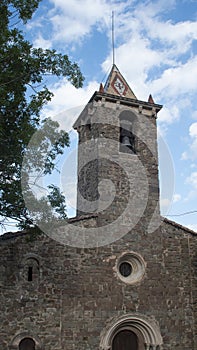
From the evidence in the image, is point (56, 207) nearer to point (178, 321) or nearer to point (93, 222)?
point (93, 222)

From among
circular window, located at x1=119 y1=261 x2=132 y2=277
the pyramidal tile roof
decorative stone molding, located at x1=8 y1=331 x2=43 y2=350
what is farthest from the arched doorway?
the pyramidal tile roof

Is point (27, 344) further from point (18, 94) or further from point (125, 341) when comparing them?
point (18, 94)

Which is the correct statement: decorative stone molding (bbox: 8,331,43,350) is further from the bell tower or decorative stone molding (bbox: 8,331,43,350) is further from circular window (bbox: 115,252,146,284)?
the bell tower

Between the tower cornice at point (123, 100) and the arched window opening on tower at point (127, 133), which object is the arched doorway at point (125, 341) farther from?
the tower cornice at point (123, 100)

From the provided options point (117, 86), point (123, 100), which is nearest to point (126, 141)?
point (123, 100)

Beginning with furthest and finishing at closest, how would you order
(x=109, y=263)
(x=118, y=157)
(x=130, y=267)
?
1. (x=118, y=157)
2. (x=130, y=267)
3. (x=109, y=263)

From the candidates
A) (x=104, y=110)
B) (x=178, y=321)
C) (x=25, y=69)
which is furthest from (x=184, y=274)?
(x=25, y=69)

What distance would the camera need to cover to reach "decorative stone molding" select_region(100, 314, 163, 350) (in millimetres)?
12898

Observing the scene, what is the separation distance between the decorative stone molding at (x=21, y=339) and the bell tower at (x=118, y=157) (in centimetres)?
434

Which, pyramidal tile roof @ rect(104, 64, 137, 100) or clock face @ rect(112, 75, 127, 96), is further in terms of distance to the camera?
clock face @ rect(112, 75, 127, 96)

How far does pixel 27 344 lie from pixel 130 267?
4.30 m

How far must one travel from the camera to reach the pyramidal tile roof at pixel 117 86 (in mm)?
16703

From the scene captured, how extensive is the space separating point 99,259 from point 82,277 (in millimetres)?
857

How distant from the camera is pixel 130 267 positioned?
555 inches
